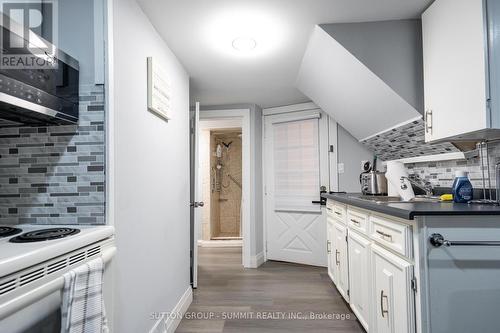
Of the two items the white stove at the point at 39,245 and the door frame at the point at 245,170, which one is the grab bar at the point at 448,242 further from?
the door frame at the point at 245,170

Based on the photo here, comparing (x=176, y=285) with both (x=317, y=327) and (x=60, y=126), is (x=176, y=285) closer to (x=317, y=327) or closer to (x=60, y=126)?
(x=317, y=327)

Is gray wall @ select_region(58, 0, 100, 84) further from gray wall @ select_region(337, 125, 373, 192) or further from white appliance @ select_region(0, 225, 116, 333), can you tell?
gray wall @ select_region(337, 125, 373, 192)

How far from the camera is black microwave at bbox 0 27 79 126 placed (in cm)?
90

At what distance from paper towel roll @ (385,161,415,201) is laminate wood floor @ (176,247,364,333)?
1058mm

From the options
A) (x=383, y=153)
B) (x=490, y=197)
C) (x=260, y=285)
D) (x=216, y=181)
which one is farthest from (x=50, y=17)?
(x=216, y=181)

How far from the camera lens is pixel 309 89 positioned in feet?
9.69

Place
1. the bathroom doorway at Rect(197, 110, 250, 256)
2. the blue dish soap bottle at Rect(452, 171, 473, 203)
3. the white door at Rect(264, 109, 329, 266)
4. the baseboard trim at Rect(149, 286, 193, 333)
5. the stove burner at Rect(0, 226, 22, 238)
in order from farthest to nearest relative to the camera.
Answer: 1. the bathroom doorway at Rect(197, 110, 250, 256)
2. the white door at Rect(264, 109, 329, 266)
3. the baseboard trim at Rect(149, 286, 193, 333)
4. the blue dish soap bottle at Rect(452, 171, 473, 203)
5. the stove burner at Rect(0, 226, 22, 238)

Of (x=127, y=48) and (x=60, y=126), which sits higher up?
(x=127, y=48)

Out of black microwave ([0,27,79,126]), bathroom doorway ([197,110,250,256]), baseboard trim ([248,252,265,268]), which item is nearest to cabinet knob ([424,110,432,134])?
black microwave ([0,27,79,126])

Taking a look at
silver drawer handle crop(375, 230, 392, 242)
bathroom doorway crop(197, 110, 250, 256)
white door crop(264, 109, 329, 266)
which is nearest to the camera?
silver drawer handle crop(375, 230, 392, 242)

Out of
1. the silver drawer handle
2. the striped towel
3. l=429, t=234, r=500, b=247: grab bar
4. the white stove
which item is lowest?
the striped towel

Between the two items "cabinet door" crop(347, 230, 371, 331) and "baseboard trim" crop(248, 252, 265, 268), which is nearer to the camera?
"cabinet door" crop(347, 230, 371, 331)

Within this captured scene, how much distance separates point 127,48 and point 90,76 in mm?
301

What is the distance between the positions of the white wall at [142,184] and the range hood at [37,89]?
19 cm
